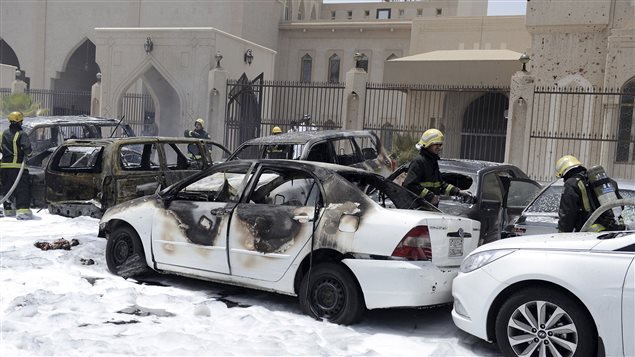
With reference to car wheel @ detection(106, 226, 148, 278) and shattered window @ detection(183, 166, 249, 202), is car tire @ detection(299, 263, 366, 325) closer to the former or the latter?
shattered window @ detection(183, 166, 249, 202)

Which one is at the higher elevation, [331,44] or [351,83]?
[331,44]

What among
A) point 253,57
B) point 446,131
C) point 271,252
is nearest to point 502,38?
point 446,131

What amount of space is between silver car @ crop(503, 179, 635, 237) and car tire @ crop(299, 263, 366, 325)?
2.43 m

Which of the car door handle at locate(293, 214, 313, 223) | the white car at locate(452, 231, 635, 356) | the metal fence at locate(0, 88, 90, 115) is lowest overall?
the white car at locate(452, 231, 635, 356)

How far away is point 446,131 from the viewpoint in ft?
81.0

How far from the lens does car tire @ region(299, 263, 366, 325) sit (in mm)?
5813

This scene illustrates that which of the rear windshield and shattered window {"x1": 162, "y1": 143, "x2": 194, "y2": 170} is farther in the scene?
shattered window {"x1": 162, "y1": 143, "x2": 194, "y2": 170}

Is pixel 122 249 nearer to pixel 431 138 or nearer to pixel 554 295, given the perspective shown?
pixel 431 138

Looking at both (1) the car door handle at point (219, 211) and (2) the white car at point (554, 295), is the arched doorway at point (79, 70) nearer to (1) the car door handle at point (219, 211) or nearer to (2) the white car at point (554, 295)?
(1) the car door handle at point (219, 211)

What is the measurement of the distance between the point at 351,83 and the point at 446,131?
7.62 metres

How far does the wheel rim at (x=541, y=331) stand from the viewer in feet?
15.3

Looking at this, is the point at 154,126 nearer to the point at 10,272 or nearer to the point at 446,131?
the point at 446,131

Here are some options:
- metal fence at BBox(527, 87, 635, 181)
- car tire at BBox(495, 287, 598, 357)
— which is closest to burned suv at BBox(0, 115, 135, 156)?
car tire at BBox(495, 287, 598, 357)

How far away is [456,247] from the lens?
5902 mm
